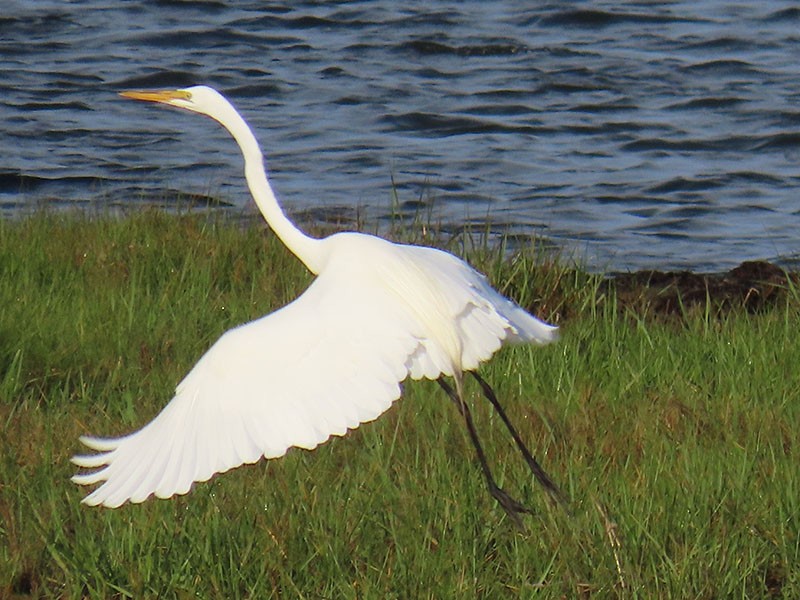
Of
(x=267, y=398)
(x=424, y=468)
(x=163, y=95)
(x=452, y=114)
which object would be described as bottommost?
(x=452, y=114)

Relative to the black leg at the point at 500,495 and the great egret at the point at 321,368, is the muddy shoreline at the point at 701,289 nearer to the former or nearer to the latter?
the black leg at the point at 500,495

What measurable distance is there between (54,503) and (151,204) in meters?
3.36

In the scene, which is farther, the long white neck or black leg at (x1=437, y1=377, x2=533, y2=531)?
the long white neck

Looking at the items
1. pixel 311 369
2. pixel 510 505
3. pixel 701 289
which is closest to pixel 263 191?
pixel 311 369

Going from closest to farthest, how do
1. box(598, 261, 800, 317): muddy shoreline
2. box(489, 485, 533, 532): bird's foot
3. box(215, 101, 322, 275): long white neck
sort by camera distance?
box(489, 485, 533, 532): bird's foot, box(215, 101, 322, 275): long white neck, box(598, 261, 800, 317): muddy shoreline

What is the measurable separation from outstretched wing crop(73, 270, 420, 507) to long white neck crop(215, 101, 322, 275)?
2.18 ft

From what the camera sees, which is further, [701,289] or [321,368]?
[701,289]

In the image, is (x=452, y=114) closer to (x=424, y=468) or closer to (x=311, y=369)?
(x=424, y=468)

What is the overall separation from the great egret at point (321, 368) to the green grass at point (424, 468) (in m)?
0.18

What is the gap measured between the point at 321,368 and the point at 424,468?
66 centimetres

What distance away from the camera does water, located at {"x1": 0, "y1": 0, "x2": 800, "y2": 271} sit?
8352 millimetres

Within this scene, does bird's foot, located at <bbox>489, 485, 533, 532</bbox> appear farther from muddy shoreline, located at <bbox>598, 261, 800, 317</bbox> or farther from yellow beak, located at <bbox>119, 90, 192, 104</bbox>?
muddy shoreline, located at <bbox>598, 261, 800, 317</bbox>

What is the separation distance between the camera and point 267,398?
9.41 feet

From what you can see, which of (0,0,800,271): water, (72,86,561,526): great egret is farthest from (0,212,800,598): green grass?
(0,0,800,271): water
